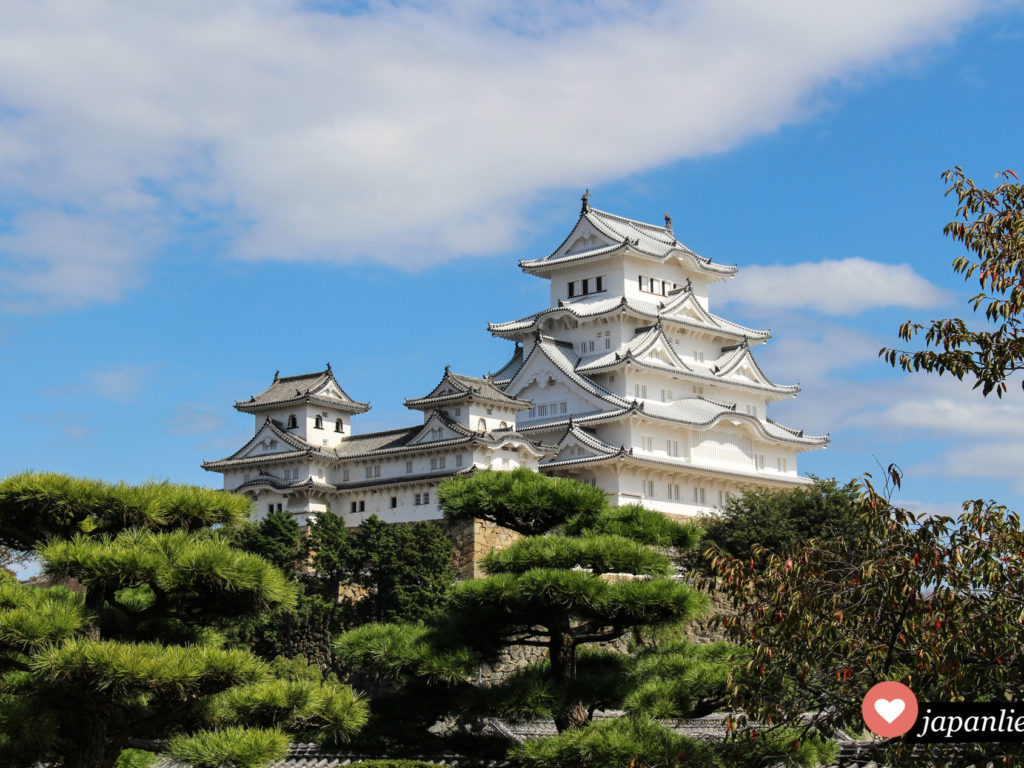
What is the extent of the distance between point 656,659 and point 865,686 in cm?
590

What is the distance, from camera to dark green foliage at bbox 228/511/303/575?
38.7m

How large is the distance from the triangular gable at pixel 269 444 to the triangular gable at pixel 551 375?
944 centimetres

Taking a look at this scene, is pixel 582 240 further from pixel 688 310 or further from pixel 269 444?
pixel 269 444

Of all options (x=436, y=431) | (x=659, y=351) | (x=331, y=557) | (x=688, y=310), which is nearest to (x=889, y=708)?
(x=331, y=557)

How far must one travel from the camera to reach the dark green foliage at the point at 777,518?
132 ft

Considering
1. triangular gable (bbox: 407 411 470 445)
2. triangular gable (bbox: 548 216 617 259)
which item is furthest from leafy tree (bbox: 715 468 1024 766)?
triangular gable (bbox: 548 216 617 259)

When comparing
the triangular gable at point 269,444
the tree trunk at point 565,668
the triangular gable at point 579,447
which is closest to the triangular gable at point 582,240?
the triangular gable at point 579,447

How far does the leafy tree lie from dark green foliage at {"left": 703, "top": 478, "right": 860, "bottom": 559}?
88.1 feet

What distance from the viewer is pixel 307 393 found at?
1849 inches

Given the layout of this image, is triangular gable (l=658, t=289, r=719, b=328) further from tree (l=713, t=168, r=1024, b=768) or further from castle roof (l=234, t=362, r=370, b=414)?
tree (l=713, t=168, r=1024, b=768)

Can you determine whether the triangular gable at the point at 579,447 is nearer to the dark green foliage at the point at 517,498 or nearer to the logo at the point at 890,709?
the dark green foliage at the point at 517,498

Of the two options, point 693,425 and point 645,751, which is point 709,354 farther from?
point 645,751

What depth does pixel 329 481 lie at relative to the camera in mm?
47062

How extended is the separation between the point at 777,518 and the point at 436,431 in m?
11.9
